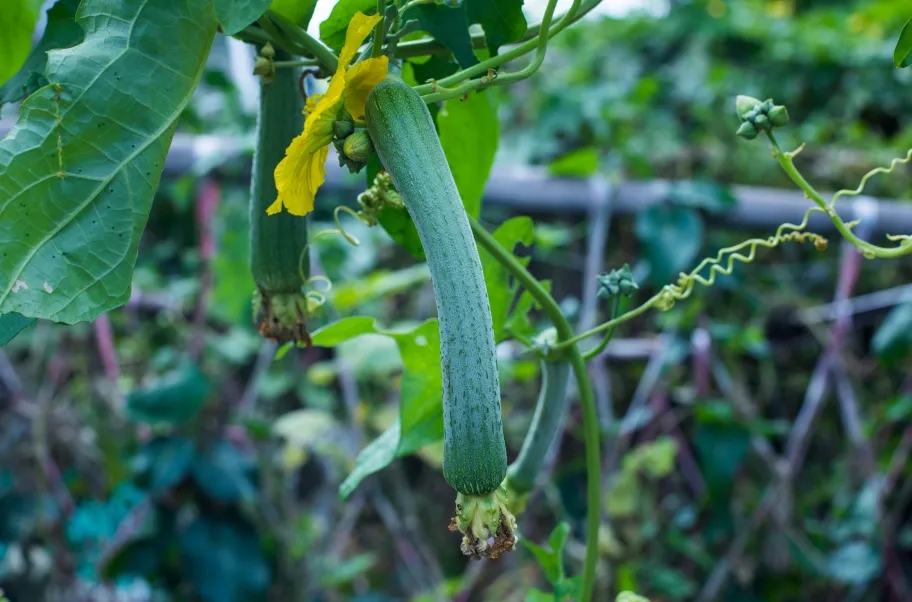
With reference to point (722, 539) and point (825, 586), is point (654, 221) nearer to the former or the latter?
point (722, 539)

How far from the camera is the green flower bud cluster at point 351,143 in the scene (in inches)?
15.5

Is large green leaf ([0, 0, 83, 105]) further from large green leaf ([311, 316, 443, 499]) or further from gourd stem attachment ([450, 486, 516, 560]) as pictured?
gourd stem attachment ([450, 486, 516, 560])

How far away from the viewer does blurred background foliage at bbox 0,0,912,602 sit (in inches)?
56.4

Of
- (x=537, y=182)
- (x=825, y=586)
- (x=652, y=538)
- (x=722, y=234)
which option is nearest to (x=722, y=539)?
(x=652, y=538)

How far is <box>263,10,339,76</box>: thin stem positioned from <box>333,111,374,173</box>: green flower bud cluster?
7cm

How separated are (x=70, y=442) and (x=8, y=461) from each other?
137 mm

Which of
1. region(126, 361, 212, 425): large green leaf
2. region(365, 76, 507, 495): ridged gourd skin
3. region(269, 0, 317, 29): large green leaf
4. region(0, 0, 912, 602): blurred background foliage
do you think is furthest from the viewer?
region(0, 0, 912, 602): blurred background foliage

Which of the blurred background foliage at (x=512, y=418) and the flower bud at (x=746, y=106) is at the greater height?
the flower bud at (x=746, y=106)

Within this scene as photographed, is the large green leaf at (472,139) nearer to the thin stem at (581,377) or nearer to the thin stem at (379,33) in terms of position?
the thin stem at (581,377)

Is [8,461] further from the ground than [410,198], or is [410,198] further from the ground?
[410,198]

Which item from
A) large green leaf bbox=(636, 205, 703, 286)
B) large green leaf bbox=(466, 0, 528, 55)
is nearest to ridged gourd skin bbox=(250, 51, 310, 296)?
large green leaf bbox=(466, 0, 528, 55)

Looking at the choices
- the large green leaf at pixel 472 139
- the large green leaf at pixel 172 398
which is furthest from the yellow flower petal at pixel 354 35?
the large green leaf at pixel 172 398

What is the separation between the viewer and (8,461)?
A: 5.34 ft

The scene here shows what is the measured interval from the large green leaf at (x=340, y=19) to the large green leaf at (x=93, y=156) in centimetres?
7
